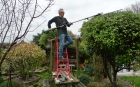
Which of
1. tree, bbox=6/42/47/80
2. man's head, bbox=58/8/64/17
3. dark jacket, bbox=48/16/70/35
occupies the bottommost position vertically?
tree, bbox=6/42/47/80

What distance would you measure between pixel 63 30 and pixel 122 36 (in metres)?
2.11

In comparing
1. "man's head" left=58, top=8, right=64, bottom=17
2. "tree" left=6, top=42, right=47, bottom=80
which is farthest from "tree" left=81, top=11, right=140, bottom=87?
"tree" left=6, top=42, right=47, bottom=80

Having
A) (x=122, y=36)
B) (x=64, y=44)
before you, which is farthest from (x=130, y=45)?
(x=64, y=44)

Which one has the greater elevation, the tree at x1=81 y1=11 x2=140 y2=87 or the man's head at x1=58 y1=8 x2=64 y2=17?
the man's head at x1=58 y1=8 x2=64 y2=17

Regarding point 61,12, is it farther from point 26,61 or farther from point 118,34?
point 26,61

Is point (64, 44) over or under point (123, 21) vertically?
under

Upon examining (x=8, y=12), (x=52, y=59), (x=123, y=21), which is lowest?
(x=52, y=59)

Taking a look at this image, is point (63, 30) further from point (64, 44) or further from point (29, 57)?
point (29, 57)

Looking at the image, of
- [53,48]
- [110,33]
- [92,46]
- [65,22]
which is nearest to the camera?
[65,22]

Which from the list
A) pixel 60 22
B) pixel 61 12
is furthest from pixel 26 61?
pixel 61 12

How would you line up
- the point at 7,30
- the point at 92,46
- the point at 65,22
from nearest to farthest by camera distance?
1. the point at 7,30
2. the point at 65,22
3. the point at 92,46

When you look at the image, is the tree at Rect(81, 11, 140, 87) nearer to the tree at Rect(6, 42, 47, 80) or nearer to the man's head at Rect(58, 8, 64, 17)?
the man's head at Rect(58, 8, 64, 17)

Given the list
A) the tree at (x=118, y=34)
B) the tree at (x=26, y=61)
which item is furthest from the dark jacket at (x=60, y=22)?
the tree at (x=26, y=61)

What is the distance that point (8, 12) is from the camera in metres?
3.57
